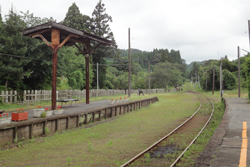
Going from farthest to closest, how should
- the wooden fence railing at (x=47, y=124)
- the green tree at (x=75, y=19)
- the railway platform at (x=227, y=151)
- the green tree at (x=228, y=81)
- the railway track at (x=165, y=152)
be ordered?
the green tree at (x=228, y=81)
the green tree at (x=75, y=19)
the wooden fence railing at (x=47, y=124)
the railway track at (x=165, y=152)
the railway platform at (x=227, y=151)

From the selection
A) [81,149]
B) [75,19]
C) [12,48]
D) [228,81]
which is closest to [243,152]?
[81,149]

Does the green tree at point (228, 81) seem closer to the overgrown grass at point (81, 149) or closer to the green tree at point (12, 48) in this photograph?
the green tree at point (12, 48)

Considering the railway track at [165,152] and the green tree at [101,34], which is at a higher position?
the green tree at [101,34]

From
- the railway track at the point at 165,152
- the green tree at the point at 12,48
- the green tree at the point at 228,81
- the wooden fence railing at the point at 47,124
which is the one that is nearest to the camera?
the railway track at the point at 165,152

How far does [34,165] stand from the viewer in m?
7.00

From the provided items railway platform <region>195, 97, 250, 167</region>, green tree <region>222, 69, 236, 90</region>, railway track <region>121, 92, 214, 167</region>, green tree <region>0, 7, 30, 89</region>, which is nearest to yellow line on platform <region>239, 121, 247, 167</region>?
railway platform <region>195, 97, 250, 167</region>

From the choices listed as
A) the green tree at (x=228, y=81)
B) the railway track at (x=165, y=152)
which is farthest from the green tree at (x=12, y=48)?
the green tree at (x=228, y=81)

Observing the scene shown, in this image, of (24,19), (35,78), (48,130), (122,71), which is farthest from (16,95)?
(122,71)

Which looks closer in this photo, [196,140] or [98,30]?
[196,140]

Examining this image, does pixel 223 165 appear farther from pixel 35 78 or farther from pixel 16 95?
pixel 35 78

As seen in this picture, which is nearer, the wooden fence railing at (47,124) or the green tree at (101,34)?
the wooden fence railing at (47,124)

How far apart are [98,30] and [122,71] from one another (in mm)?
33861

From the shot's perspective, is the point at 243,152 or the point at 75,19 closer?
the point at 243,152

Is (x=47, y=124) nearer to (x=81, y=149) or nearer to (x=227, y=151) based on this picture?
(x=81, y=149)
